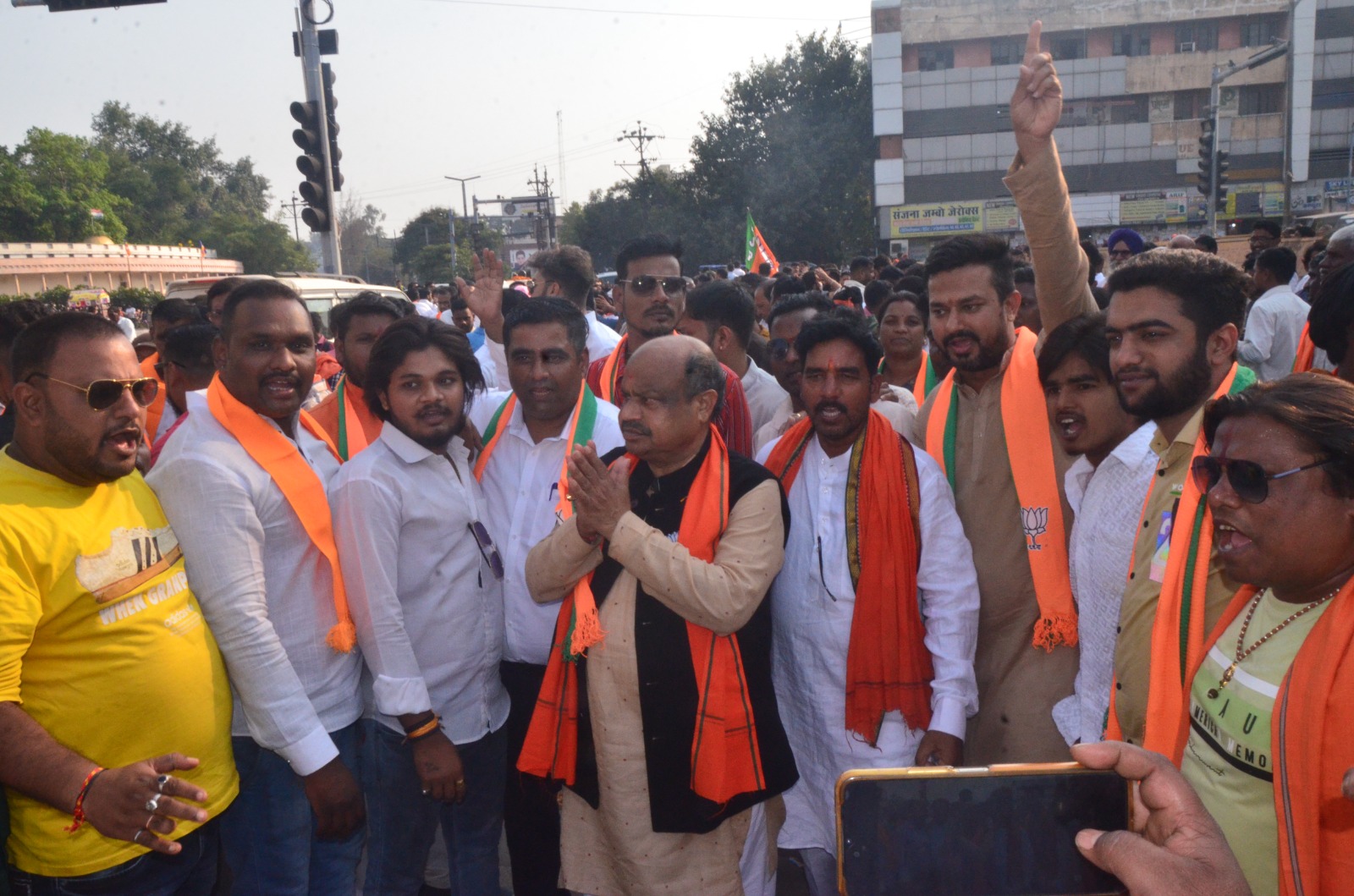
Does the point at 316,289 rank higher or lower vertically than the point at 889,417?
higher

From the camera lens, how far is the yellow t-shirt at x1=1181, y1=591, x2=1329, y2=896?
169 centimetres

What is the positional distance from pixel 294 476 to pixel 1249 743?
238 centimetres

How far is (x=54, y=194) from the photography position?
63.5 metres

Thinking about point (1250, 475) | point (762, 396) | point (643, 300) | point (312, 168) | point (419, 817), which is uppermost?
point (312, 168)

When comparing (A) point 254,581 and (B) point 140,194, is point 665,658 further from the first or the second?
(B) point 140,194

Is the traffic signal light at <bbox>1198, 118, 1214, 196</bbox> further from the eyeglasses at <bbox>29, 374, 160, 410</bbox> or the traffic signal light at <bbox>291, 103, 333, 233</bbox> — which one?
the eyeglasses at <bbox>29, 374, 160, 410</bbox>

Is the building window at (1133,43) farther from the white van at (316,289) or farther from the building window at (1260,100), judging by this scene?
the white van at (316,289)

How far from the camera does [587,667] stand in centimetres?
268

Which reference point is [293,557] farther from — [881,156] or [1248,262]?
[881,156]

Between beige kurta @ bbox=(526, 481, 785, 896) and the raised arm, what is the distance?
1.21m

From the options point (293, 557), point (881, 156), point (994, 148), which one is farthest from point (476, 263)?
point (994, 148)

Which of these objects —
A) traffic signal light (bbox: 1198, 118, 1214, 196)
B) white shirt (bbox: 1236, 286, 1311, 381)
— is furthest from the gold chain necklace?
traffic signal light (bbox: 1198, 118, 1214, 196)

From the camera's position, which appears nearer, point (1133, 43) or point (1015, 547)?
point (1015, 547)

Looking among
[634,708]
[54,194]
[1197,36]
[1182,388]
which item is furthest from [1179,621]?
[54,194]
